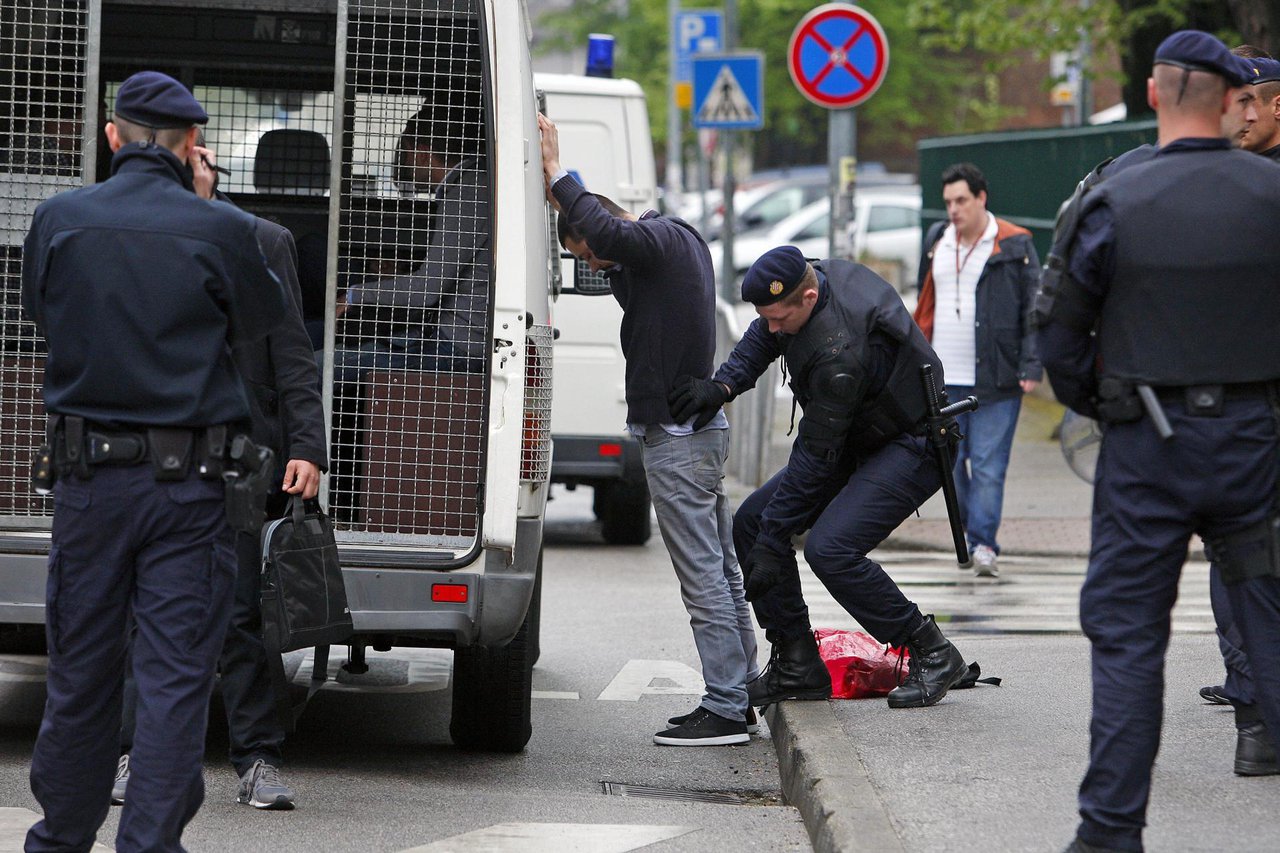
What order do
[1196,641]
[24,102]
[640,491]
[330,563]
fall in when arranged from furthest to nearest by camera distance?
[640,491]
[1196,641]
[24,102]
[330,563]

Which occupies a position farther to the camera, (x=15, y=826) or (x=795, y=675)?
(x=795, y=675)

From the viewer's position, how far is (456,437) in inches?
236

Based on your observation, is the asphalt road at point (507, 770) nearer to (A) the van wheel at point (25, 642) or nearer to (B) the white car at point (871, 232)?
(A) the van wheel at point (25, 642)

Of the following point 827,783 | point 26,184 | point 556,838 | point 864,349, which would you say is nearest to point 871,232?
point 864,349

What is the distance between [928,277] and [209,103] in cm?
379

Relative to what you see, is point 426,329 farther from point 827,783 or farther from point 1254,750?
point 1254,750

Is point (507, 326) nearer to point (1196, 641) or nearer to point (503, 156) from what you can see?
point (503, 156)

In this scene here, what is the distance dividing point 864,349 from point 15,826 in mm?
2872

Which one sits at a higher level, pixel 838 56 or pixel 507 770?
pixel 838 56

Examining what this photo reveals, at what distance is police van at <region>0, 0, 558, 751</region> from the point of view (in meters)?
5.68

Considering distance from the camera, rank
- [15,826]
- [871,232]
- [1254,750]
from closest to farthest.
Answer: [15,826] → [1254,750] → [871,232]

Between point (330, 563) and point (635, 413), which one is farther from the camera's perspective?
point (635, 413)

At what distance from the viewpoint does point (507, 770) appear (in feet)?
20.4

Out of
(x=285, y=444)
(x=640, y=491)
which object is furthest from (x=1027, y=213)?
(x=285, y=444)
